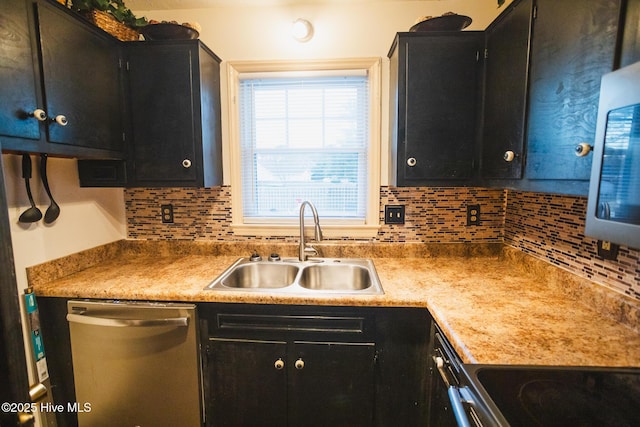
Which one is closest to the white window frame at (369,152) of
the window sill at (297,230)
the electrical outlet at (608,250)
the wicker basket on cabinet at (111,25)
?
the window sill at (297,230)

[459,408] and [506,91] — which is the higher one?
[506,91]

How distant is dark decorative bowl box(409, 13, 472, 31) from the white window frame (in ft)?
1.07

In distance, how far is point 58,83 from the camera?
4.15 ft

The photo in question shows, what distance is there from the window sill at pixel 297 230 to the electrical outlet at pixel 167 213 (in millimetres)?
417

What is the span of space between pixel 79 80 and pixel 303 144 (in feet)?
3.77

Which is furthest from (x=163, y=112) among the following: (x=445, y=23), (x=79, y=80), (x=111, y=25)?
(x=445, y=23)

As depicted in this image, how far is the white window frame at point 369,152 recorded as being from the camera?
1.83 metres

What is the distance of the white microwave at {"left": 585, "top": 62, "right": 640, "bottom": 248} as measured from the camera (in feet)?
2.14

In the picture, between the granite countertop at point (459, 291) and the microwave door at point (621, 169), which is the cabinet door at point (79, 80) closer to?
the granite countertop at point (459, 291)

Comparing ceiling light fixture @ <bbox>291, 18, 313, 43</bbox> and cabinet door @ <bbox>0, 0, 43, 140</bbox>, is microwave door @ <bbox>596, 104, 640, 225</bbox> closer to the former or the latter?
ceiling light fixture @ <bbox>291, 18, 313, 43</bbox>

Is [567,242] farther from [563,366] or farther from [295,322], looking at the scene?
[295,322]

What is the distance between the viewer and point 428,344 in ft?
4.23

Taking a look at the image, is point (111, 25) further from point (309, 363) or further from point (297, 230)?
point (309, 363)

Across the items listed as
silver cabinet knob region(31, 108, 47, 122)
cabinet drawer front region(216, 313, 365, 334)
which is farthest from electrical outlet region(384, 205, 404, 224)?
silver cabinet knob region(31, 108, 47, 122)
